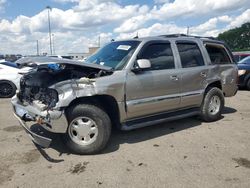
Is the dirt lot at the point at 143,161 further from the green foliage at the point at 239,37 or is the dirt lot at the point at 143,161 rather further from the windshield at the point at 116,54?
the green foliage at the point at 239,37

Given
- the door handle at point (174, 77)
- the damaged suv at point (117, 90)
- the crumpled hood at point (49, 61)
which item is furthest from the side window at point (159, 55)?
the crumpled hood at point (49, 61)

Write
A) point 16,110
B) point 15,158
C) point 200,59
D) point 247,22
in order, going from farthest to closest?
point 247,22 → point 200,59 → point 16,110 → point 15,158

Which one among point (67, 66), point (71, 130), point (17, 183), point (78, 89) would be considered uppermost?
point (67, 66)

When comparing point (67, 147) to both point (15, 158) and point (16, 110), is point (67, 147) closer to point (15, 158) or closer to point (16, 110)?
point (15, 158)

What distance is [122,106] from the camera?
4785 millimetres

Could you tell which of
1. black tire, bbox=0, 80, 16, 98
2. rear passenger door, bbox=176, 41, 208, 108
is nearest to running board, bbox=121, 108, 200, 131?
rear passenger door, bbox=176, 41, 208, 108

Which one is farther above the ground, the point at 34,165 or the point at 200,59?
the point at 200,59

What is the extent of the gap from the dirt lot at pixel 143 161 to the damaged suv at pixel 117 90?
34 centimetres

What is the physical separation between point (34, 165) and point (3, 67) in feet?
24.1

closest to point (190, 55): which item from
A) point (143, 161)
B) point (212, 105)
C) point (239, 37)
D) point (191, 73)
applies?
point (191, 73)

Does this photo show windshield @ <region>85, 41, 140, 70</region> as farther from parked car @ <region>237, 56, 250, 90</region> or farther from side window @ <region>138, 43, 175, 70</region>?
parked car @ <region>237, 56, 250, 90</region>

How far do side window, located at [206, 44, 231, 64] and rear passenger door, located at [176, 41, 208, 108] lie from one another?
430 millimetres

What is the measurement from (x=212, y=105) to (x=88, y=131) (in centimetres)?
337

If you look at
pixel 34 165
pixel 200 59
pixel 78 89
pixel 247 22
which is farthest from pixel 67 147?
pixel 247 22
